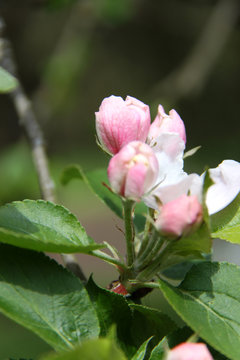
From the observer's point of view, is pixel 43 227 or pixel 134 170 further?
pixel 43 227

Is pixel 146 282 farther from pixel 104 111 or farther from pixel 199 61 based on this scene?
pixel 199 61

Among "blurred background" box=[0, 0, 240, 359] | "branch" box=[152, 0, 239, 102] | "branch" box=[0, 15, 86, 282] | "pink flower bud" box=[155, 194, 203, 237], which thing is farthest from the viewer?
"branch" box=[152, 0, 239, 102]

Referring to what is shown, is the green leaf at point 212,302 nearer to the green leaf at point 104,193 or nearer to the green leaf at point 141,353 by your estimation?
the green leaf at point 141,353

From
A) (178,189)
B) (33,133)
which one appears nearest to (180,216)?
(178,189)

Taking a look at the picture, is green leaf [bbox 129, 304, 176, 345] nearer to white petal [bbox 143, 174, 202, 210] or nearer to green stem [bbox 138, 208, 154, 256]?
green stem [bbox 138, 208, 154, 256]

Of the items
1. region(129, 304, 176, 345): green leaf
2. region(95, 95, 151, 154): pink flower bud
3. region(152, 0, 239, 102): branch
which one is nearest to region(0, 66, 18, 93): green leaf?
region(95, 95, 151, 154): pink flower bud

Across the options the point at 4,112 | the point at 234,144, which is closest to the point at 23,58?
the point at 4,112

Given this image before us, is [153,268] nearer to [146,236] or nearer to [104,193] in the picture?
[146,236]
